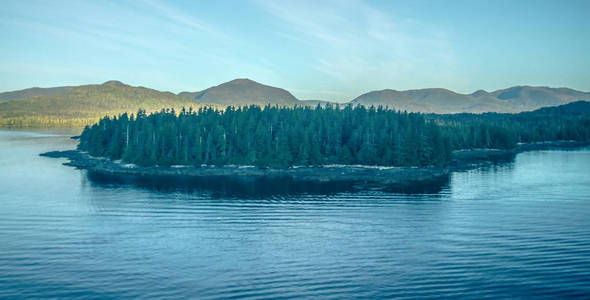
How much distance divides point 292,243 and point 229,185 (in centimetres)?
3247

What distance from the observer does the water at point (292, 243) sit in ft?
A: 73.2

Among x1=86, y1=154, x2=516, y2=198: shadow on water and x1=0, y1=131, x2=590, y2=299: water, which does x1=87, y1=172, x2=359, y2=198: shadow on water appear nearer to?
x1=86, y1=154, x2=516, y2=198: shadow on water

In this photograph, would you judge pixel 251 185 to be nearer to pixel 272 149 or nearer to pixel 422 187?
pixel 422 187

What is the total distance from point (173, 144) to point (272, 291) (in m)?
68.5

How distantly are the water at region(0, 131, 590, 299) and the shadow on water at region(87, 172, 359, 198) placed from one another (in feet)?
3.58

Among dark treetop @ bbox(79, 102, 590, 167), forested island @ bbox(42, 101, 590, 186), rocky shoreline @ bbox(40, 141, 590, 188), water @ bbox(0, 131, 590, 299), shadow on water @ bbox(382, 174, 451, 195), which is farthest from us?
dark treetop @ bbox(79, 102, 590, 167)

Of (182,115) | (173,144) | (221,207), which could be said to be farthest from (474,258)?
(182,115)

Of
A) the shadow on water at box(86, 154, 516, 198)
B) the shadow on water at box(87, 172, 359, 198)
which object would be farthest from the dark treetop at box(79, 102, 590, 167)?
the shadow on water at box(87, 172, 359, 198)

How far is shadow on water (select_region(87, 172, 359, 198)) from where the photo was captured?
5444cm

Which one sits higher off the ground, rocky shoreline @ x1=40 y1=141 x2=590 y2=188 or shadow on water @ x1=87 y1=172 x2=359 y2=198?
rocky shoreline @ x1=40 y1=141 x2=590 y2=188

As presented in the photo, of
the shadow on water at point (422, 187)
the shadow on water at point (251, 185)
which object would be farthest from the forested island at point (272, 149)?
the shadow on water at point (251, 185)

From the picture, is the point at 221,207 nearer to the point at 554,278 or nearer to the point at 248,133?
the point at 554,278

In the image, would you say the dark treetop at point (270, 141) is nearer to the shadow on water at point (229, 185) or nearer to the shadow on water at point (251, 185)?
the shadow on water at point (251, 185)

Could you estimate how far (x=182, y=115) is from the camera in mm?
104188
